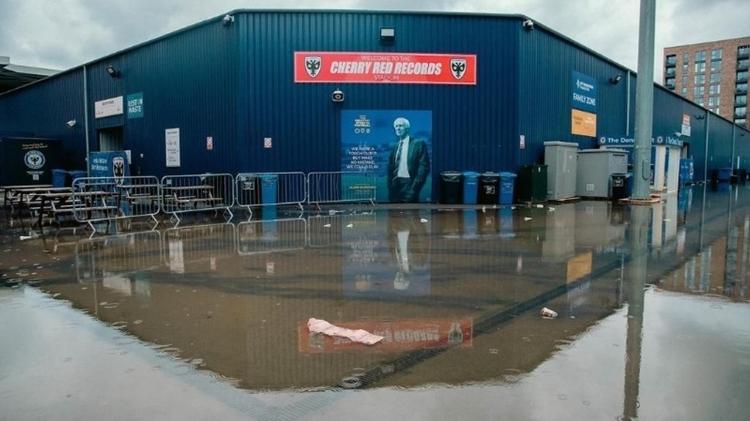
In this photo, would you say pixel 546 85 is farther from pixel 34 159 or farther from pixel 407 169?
pixel 34 159

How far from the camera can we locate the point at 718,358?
4.21m

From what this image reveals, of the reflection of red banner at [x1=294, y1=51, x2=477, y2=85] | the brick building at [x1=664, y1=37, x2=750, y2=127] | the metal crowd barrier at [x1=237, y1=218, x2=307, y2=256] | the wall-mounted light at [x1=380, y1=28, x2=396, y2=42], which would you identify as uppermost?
the brick building at [x1=664, y1=37, x2=750, y2=127]

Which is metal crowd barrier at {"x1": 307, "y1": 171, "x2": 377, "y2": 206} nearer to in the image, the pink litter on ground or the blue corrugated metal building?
the blue corrugated metal building

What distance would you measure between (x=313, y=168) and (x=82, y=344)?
45.4ft

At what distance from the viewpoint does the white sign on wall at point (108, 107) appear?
949 inches

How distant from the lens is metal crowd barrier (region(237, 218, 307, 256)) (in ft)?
31.3

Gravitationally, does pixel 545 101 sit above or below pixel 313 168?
above

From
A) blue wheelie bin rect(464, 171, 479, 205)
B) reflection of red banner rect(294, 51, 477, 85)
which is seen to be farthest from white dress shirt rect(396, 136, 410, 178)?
reflection of red banner rect(294, 51, 477, 85)

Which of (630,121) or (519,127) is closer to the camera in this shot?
(519,127)

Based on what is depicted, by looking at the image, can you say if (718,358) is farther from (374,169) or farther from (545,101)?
(545,101)

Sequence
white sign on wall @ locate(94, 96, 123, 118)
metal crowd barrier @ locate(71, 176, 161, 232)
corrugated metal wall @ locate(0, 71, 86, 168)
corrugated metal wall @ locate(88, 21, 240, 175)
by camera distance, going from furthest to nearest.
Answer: corrugated metal wall @ locate(0, 71, 86, 168) → white sign on wall @ locate(94, 96, 123, 118) → corrugated metal wall @ locate(88, 21, 240, 175) → metal crowd barrier @ locate(71, 176, 161, 232)

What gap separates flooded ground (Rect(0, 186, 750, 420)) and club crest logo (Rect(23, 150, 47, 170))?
1870cm

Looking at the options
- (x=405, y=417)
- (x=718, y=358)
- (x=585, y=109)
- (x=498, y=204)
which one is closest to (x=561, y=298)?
(x=718, y=358)

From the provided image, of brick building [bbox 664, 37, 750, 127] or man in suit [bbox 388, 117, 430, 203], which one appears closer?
man in suit [bbox 388, 117, 430, 203]
